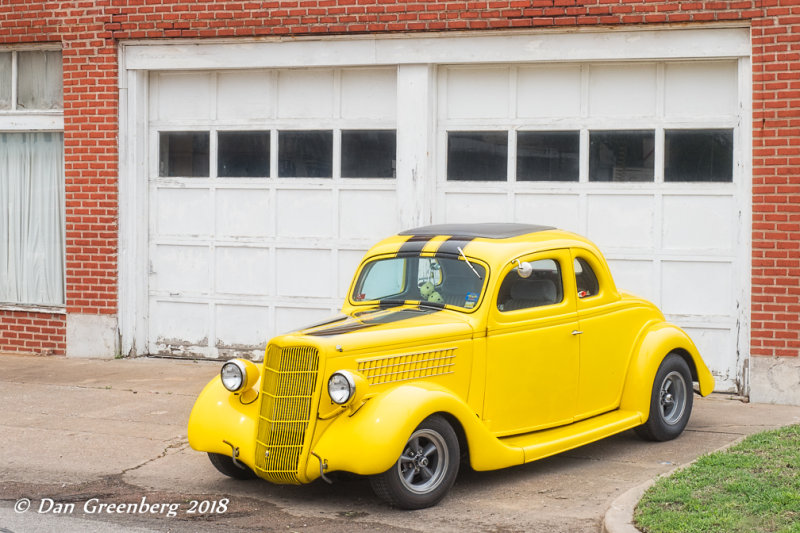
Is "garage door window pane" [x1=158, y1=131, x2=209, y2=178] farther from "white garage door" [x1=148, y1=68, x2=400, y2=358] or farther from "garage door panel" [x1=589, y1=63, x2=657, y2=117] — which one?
"garage door panel" [x1=589, y1=63, x2=657, y2=117]

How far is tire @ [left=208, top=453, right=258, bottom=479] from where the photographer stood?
7.05 metres

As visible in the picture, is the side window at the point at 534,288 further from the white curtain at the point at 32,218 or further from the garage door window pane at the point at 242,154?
the white curtain at the point at 32,218

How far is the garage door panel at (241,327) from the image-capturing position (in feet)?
39.2

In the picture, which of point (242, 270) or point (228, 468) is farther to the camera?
point (242, 270)

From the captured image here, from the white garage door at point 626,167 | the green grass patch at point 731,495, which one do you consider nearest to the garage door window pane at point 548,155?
the white garage door at point 626,167

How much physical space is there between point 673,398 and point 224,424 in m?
3.62

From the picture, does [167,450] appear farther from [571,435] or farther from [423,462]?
[571,435]

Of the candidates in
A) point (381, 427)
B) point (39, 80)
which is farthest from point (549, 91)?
point (39, 80)

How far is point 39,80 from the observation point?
12.7 metres

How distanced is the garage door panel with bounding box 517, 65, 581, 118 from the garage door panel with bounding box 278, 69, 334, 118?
6.72 feet

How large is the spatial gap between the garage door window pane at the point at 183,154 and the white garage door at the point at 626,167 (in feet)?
8.90

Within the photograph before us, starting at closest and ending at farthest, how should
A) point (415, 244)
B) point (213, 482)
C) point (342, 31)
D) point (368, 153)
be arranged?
point (213, 482)
point (415, 244)
point (342, 31)
point (368, 153)

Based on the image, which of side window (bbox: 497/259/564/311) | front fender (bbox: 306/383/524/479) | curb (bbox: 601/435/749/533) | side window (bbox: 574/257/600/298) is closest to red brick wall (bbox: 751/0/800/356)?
side window (bbox: 574/257/600/298)

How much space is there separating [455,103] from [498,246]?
13.1ft
